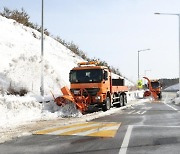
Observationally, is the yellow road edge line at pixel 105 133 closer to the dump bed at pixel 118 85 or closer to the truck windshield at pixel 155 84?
the dump bed at pixel 118 85

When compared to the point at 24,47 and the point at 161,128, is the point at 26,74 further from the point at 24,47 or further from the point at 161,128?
the point at 161,128

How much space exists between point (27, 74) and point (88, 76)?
27.3 ft

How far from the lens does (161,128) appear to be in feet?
47.7

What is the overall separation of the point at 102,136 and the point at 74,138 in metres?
0.93

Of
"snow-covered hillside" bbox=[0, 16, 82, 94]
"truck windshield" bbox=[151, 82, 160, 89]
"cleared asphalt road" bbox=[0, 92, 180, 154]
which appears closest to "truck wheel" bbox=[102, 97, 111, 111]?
"snow-covered hillside" bbox=[0, 16, 82, 94]

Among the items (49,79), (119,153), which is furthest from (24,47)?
(119,153)

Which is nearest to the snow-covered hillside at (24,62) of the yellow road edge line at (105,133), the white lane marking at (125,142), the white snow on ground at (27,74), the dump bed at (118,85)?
the white snow on ground at (27,74)

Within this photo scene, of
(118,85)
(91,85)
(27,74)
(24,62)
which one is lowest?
(91,85)

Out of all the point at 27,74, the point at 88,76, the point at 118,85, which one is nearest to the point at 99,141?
the point at 88,76

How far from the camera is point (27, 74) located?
96.9ft

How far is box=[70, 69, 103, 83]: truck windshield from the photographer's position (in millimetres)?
22552

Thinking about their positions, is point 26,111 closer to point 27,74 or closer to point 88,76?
point 88,76

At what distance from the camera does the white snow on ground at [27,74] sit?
16.9 m

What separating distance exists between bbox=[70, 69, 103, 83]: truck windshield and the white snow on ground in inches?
85.9
